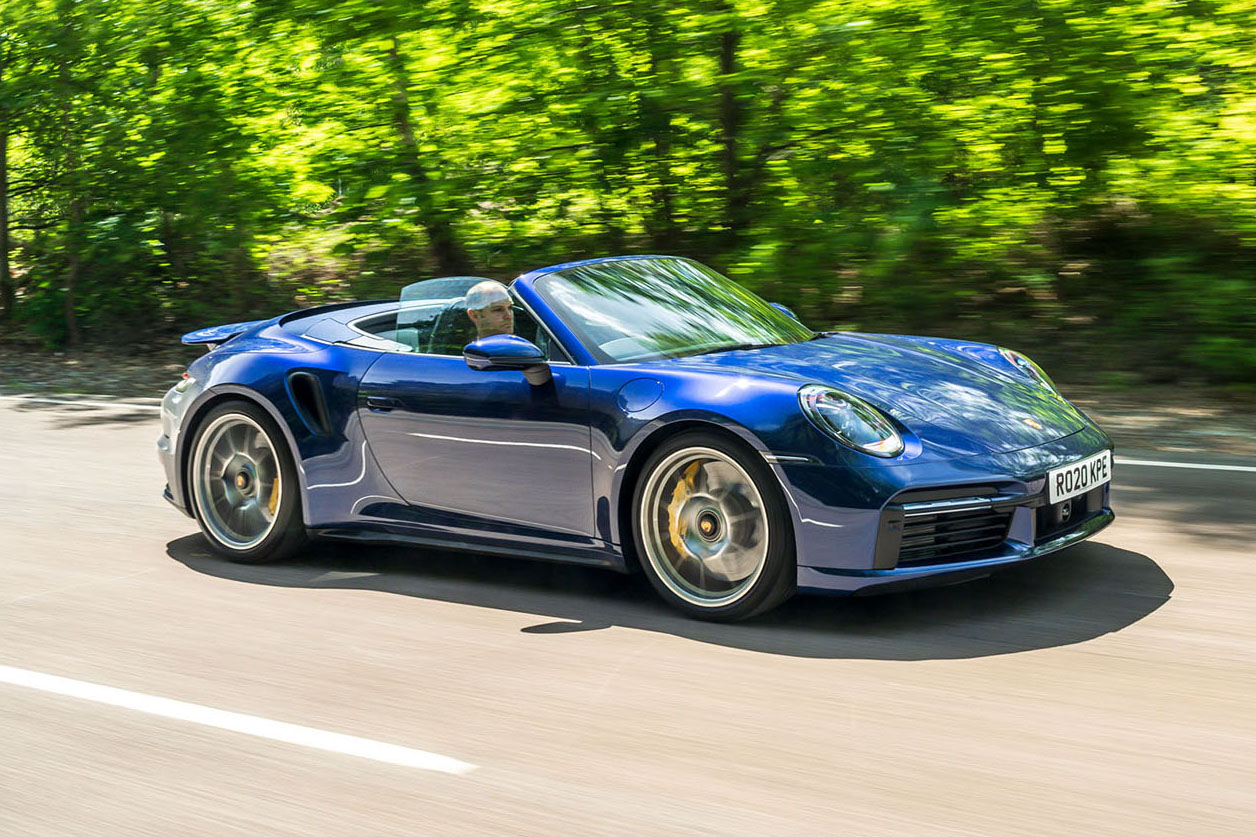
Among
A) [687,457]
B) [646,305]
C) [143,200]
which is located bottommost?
[687,457]

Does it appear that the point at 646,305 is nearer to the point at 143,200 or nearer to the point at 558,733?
the point at 558,733

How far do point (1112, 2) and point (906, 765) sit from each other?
8040 mm

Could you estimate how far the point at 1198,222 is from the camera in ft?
32.0

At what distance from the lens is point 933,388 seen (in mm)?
4855

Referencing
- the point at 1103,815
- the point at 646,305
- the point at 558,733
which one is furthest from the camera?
the point at 646,305

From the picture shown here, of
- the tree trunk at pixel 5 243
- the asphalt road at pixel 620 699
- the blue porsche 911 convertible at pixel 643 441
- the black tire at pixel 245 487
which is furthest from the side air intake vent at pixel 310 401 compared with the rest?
the tree trunk at pixel 5 243

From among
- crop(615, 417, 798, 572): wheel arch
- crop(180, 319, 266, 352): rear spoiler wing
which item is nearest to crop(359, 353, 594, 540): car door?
crop(615, 417, 798, 572): wheel arch

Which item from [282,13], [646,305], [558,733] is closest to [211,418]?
[646,305]

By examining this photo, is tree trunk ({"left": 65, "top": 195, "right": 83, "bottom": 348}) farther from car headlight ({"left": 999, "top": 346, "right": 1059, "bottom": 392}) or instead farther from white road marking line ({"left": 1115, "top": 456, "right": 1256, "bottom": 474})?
car headlight ({"left": 999, "top": 346, "right": 1059, "bottom": 392})

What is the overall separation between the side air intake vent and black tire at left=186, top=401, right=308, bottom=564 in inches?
7.3

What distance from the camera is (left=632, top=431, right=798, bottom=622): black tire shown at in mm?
4484

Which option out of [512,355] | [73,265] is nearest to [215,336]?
[512,355]

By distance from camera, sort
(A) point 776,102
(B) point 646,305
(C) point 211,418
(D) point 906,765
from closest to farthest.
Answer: (D) point 906,765
(B) point 646,305
(C) point 211,418
(A) point 776,102

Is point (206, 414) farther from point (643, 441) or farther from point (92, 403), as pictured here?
point (92, 403)
